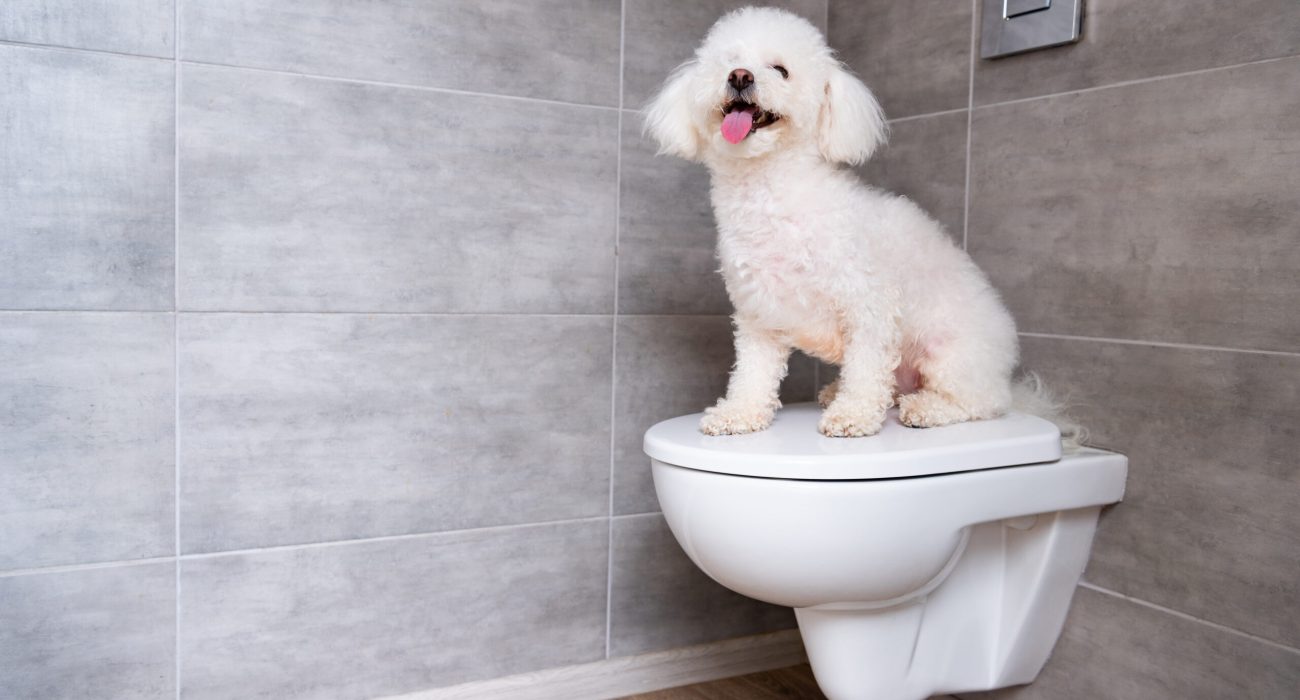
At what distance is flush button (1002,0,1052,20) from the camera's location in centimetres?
144

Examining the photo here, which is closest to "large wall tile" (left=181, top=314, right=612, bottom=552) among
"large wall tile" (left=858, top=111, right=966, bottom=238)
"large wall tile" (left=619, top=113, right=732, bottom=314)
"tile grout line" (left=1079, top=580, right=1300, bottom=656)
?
"large wall tile" (left=619, top=113, right=732, bottom=314)

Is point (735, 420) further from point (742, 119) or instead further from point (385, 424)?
point (385, 424)

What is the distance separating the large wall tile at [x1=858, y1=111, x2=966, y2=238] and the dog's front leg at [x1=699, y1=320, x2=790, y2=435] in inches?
18.8

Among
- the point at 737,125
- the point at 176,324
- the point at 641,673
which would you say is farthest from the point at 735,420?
the point at 176,324

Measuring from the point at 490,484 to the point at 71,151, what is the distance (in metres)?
0.80

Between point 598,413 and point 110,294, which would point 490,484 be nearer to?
point 598,413

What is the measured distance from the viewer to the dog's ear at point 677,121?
129 centimetres

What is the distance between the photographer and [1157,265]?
1.29 metres

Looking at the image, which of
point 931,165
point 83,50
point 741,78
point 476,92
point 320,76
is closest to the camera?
point 741,78

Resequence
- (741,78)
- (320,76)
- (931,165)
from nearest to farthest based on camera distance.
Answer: (741,78) < (320,76) < (931,165)

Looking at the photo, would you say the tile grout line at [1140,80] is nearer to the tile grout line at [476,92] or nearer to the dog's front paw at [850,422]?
the tile grout line at [476,92]

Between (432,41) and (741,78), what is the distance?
0.59 m

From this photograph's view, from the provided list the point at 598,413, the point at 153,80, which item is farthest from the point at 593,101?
the point at 153,80

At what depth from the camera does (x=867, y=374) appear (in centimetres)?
125
